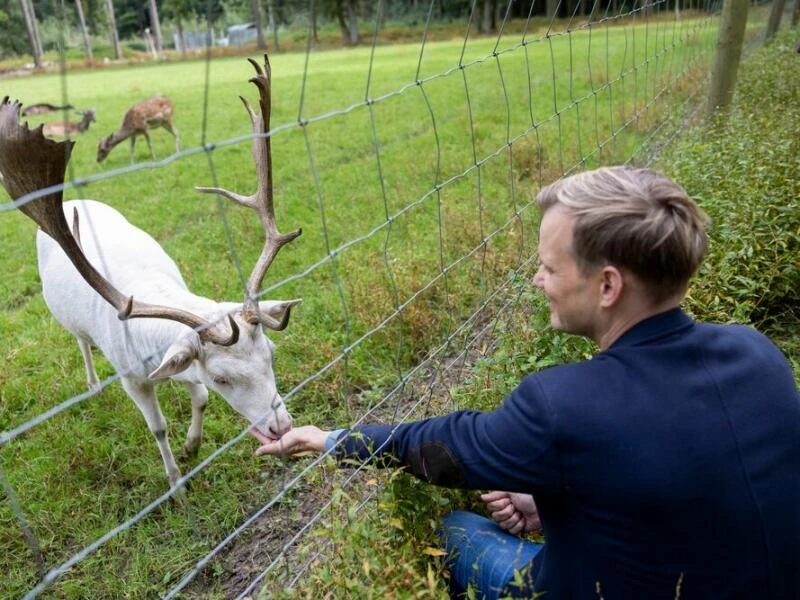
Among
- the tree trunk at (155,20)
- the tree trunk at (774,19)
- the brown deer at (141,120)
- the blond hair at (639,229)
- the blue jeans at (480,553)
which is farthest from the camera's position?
the tree trunk at (774,19)

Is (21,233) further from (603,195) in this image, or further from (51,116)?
(51,116)

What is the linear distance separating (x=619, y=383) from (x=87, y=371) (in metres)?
3.69

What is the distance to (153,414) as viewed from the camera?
3445mm

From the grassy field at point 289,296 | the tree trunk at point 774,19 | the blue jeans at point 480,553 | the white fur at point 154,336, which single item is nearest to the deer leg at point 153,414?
the white fur at point 154,336

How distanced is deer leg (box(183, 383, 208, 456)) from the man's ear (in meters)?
2.34

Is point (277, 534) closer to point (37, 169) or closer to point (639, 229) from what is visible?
point (37, 169)

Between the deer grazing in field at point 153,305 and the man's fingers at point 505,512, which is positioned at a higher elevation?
the deer grazing in field at point 153,305

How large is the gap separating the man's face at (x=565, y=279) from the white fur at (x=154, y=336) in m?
1.18

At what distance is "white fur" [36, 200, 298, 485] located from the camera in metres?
2.89

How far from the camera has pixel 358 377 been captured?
4.13 m

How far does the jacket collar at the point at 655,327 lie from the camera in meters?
1.63

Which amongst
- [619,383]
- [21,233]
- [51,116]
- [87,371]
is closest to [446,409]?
[619,383]

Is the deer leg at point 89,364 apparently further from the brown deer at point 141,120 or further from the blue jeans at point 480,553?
the brown deer at point 141,120

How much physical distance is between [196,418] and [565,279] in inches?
97.9
